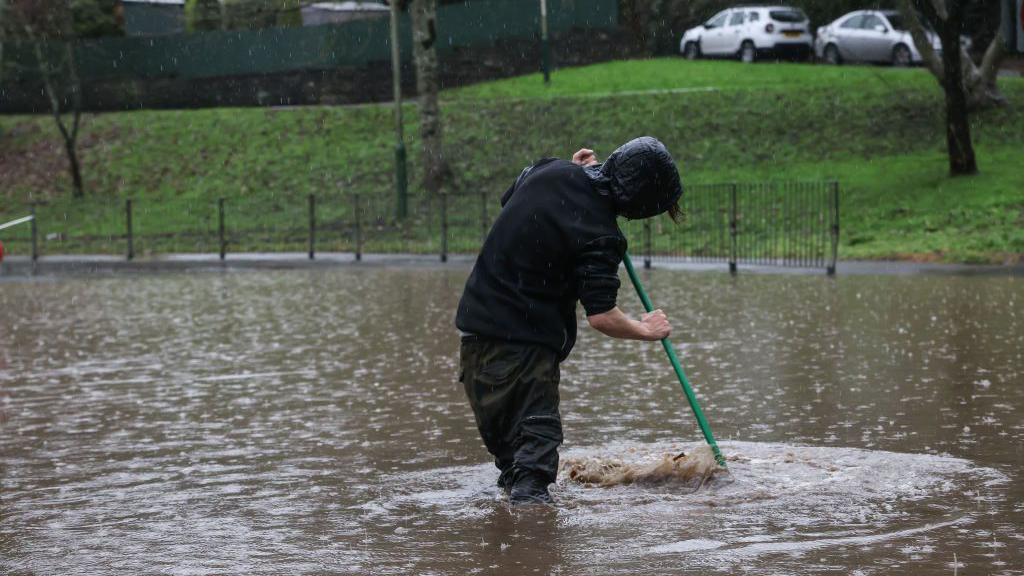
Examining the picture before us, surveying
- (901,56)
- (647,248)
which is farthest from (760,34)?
(647,248)

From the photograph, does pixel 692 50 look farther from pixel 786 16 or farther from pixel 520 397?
pixel 520 397

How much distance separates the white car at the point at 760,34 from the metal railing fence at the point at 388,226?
40.7 ft

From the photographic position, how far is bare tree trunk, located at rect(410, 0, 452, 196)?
3059 cm

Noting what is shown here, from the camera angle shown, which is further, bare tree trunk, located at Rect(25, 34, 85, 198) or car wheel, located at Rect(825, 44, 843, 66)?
car wheel, located at Rect(825, 44, 843, 66)

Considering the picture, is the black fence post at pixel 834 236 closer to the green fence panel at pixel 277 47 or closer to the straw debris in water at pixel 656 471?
the straw debris in water at pixel 656 471

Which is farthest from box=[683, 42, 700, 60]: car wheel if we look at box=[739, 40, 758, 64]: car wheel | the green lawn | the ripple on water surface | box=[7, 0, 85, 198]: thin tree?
the ripple on water surface

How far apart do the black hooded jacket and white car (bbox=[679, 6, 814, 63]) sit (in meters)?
33.4

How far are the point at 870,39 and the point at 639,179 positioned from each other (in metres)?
31.8

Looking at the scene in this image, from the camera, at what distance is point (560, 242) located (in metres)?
6.15

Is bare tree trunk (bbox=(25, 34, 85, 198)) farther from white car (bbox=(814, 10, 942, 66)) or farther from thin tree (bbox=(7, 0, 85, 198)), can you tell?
white car (bbox=(814, 10, 942, 66))

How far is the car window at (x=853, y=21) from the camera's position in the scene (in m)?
36.9

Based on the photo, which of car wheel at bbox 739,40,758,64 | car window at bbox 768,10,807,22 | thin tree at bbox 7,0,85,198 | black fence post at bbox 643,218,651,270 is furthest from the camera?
car wheel at bbox 739,40,758,64

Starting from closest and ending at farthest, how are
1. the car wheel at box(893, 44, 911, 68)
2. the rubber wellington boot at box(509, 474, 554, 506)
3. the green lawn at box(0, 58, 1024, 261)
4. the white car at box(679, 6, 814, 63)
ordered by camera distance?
the rubber wellington boot at box(509, 474, 554, 506)
the green lawn at box(0, 58, 1024, 261)
the car wheel at box(893, 44, 911, 68)
the white car at box(679, 6, 814, 63)

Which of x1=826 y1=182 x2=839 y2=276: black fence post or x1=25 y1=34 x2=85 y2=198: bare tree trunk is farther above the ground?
x1=25 y1=34 x2=85 y2=198: bare tree trunk
